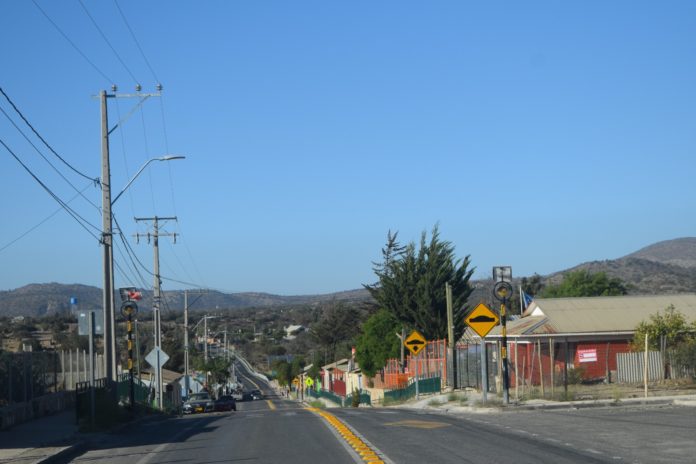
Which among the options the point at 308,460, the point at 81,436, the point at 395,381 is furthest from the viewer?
the point at 395,381

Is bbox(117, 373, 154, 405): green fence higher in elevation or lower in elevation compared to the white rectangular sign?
lower

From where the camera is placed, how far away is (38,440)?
20.5 meters

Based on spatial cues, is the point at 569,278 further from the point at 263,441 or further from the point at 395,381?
the point at 263,441

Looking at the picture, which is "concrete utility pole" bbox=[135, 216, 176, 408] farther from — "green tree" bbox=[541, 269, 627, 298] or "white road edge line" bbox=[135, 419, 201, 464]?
"green tree" bbox=[541, 269, 627, 298]

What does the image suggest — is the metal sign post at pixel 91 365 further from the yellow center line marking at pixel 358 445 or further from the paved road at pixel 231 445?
the yellow center line marking at pixel 358 445

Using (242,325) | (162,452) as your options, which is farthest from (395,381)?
(242,325)

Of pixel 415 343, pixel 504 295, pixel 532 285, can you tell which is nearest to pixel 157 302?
pixel 415 343

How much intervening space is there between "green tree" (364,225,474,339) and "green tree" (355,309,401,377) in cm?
169

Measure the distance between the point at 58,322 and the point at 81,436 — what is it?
75863 millimetres

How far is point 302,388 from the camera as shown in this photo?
10206 cm

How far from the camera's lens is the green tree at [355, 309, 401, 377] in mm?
68188

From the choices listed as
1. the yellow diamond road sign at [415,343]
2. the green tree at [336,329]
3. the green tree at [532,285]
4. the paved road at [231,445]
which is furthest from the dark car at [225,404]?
the green tree at [336,329]

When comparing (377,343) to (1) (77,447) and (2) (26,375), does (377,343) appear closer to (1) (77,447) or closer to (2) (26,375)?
(2) (26,375)

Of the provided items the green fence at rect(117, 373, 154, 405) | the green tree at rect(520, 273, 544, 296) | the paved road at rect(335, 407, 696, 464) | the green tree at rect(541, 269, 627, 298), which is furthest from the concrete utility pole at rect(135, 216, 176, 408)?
the green tree at rect(520, 273, 544, 296)
